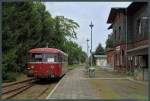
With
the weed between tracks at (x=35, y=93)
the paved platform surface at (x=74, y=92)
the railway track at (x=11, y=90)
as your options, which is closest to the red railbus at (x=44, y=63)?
the railway track at (x=11, y=90)

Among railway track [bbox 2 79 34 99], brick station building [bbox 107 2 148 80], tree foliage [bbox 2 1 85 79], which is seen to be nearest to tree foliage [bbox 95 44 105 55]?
brick station building [bbox 107 2 148 80]

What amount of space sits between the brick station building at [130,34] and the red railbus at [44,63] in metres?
6.36

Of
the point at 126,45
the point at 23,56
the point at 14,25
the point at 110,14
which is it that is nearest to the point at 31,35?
the point at 23,56

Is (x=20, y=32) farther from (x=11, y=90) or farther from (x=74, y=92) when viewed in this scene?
(x=74, y=92)

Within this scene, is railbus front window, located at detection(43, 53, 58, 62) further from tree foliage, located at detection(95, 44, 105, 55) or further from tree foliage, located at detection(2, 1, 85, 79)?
tree foliage, located at detection(95, 44, 105, 55)

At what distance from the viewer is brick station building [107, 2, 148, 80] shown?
41.7 meters

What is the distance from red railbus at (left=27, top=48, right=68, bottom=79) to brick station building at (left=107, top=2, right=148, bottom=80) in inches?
250

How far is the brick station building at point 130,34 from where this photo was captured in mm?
41719

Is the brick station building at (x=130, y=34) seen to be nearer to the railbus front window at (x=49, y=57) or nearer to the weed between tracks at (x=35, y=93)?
the railbus front window at (x=49, y=57)

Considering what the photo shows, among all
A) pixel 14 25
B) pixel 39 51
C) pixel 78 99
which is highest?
pixel 14 25

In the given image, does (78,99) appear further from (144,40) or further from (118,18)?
(118,18)

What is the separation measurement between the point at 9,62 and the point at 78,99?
1638cm

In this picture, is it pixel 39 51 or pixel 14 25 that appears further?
pixel 14 25

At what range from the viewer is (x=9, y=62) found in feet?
112
